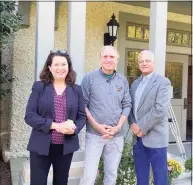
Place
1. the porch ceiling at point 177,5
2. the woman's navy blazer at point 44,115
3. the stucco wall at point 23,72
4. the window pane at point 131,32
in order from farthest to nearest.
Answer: the window pane at point 131,32 → the porch ceiling at point 177,5 → the stucco wall at point 23,72 → the woman's navy blazer at point 44,115

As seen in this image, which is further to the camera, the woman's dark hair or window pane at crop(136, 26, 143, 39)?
window pane at crop(136, 26, 143, 39)

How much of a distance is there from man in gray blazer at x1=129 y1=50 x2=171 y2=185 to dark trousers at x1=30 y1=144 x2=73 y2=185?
0.81 m

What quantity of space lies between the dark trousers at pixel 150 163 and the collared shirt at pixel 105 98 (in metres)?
0.41

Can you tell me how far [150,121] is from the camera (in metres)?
2.75

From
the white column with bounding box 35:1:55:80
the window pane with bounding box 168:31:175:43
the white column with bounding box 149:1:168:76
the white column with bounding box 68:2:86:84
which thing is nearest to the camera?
the white column with bounding box 35:1:55:80

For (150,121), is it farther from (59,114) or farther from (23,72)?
(23,72)

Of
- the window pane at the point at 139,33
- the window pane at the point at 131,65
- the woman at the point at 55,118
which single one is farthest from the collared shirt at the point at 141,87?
the window pane at the point at 139,33

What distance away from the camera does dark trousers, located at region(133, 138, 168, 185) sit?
284cm

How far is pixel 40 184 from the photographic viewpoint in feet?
7.98

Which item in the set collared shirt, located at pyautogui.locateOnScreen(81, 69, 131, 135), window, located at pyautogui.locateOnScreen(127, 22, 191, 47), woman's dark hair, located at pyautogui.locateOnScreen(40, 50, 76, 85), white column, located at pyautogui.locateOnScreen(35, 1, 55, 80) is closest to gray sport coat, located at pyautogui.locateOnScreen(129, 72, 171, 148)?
collared shirt, located at pyautogui.locateOnScreen(81, 69, 131, 135)

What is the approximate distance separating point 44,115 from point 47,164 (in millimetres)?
412

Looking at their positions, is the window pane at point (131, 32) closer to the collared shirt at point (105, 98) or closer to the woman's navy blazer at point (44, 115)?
the collared shirt at point (105, 98)

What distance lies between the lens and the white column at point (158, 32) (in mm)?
3764

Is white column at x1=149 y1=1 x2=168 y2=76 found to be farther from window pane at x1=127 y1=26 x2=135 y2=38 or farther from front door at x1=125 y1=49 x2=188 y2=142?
front door at x1=125 y1=49 x2=188 y2=142
